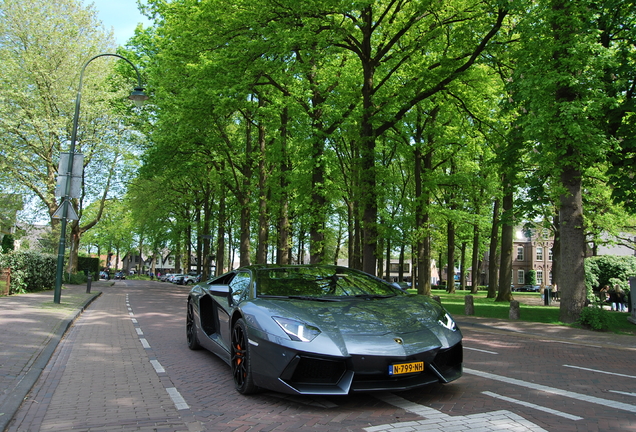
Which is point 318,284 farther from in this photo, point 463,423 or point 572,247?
→ point 572,247

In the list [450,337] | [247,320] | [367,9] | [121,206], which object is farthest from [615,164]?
[121,206]

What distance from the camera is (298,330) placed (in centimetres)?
436

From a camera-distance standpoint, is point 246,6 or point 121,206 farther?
point 121,206

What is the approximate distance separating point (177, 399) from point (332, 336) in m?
1.90

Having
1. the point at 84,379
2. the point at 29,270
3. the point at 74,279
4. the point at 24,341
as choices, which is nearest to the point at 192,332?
the point at 84,379

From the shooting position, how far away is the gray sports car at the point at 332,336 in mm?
4168

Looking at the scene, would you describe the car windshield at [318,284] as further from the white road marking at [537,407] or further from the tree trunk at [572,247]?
the tree trunk at [572,247]

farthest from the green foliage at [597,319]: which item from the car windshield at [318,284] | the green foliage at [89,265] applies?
the green foliage at [89,265]

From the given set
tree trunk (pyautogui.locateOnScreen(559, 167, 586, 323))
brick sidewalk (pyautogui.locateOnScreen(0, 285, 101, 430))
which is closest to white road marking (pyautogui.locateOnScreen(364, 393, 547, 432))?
brick sidewalk (pyautogui.locateOnScreen(0, 285, 101, 430))

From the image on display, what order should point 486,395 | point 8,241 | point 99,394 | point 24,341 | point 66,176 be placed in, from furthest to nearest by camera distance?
point 8,241, point 66,176, point 24,341, point 99,394, point 486,395

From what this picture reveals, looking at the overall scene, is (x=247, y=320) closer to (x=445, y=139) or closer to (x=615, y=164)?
(x=615, y=164)

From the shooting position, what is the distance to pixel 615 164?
12.8 metres

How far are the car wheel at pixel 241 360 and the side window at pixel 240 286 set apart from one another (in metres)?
0.43

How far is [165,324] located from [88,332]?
2.02m
